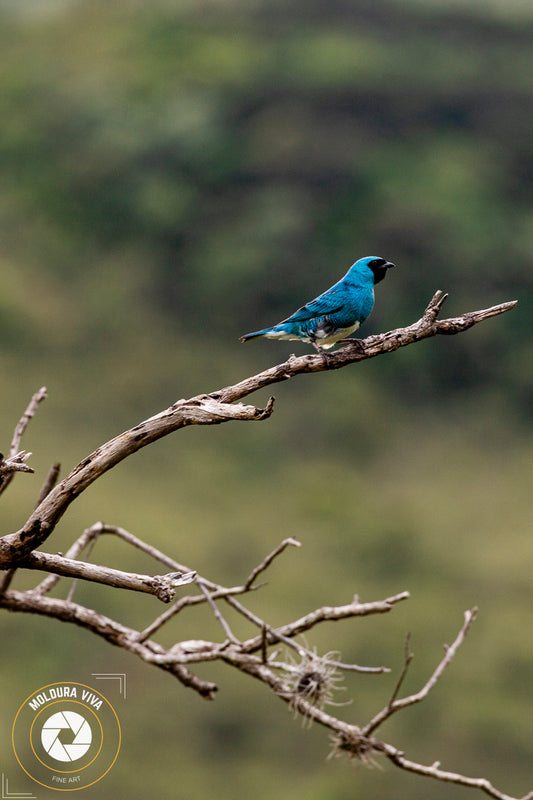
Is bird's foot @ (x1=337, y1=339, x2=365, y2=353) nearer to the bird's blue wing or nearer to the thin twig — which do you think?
the bird's blue wing

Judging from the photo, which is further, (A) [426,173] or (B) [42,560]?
(A) [426,173]


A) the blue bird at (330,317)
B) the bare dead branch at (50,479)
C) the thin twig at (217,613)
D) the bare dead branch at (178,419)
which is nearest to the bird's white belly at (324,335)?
the blue bird at (330,317)

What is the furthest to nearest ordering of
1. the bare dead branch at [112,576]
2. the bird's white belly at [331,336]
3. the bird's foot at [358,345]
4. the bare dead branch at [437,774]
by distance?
1. the bird's white belly at [331,336]
2. the bare dead branch at [437,774]
3. the bird's foot at [358,345]
4. the bare dead branch at [112,576]

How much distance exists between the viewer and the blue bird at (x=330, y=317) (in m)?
3.68

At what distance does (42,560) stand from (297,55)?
20.8 metres

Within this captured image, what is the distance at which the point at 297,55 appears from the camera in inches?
850

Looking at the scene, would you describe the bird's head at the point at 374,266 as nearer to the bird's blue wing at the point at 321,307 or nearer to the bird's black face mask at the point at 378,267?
the bird's black face mask at the point at 378,267

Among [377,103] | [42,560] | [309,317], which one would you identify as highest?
[377,103]

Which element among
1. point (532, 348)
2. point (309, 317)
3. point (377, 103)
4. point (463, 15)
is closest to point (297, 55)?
point (377, 103)

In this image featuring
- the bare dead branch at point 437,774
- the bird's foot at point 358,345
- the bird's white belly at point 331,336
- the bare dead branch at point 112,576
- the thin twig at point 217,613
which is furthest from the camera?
the thin twig at point 217,613

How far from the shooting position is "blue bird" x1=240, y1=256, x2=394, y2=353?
3678 millimetres

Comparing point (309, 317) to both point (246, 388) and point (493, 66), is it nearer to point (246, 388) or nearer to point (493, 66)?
point (246, 388)

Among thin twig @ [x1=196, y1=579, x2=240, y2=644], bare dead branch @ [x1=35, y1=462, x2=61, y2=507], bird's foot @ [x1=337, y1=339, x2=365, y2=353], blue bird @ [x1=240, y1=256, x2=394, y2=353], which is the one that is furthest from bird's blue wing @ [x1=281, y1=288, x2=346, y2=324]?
thin twig @ [x1=196, y1=579, x2=240, y2=644]

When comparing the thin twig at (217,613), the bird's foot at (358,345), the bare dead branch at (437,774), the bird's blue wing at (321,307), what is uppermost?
the bird's blue wing at (321,307)
